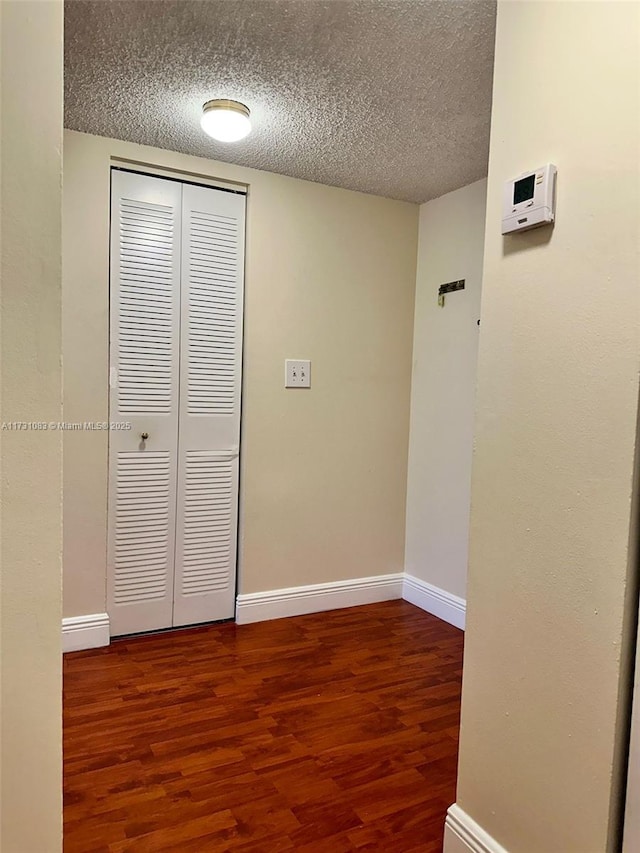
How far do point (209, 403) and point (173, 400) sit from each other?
171mm

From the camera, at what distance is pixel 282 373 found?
283cm

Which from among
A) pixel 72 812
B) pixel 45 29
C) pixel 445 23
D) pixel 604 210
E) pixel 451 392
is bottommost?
pixel 72 812

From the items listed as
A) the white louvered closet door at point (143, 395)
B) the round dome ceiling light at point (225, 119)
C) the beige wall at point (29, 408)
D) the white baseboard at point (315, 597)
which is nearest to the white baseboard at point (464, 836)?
the beige wall at point (29, 408)

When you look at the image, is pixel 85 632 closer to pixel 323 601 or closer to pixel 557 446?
pixel 323 601

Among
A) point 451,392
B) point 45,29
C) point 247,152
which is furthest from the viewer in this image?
point 451,392

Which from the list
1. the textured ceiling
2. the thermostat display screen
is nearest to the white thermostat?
the thermostat display screen

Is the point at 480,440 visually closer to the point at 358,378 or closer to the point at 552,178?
the point at 552,178

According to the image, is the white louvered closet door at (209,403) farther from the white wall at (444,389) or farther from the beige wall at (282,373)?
the white wall at (444,389)

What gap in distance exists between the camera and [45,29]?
2.93 feet

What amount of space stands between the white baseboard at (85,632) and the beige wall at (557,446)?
170cm

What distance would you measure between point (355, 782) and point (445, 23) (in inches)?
84.8

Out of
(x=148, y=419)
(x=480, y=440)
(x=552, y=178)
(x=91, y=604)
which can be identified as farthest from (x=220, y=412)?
(x=552, y=178)

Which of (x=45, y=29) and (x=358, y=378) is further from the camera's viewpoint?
(x=358, y=378)

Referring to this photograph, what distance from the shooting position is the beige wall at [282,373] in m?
2.41
